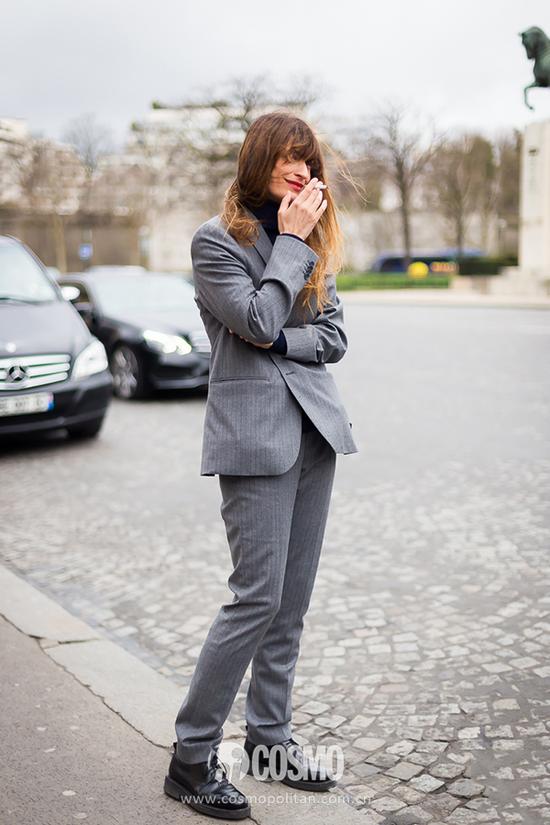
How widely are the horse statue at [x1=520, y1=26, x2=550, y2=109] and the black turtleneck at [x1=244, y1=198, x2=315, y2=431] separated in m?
3.77

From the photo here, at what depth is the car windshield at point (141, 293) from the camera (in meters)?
12.8

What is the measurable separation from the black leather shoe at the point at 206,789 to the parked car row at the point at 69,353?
5.84m

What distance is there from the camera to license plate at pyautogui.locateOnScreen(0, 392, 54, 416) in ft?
Answer: 27.1

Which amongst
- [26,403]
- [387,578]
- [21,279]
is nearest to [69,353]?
[26,403]

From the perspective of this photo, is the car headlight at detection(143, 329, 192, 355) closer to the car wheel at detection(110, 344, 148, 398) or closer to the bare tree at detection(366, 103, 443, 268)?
the car wheel at detection(110, 344, 148, 398)

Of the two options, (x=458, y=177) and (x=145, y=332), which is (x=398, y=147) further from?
(x=145, y=332)

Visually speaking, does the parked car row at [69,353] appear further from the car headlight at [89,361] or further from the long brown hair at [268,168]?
the long brown hair at [268,168]

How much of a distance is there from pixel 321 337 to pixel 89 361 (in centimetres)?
632

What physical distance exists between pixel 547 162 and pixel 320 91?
1746 centimetres

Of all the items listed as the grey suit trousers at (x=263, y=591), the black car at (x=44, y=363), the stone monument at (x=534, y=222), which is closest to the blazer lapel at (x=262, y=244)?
the grey suit trousers at (x=263, y=591)

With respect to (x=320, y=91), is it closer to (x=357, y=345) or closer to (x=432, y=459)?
(x=357, y=345)

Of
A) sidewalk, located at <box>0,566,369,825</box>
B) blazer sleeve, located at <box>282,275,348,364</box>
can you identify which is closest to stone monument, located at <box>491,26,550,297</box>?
sidewalk, located at <box>0,566,369,825</box>

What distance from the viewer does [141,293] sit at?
1321 cm

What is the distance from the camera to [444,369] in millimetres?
14102
